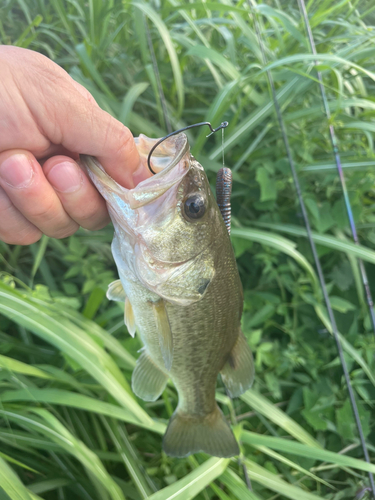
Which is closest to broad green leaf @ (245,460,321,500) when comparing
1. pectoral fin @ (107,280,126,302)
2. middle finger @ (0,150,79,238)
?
pectoral fin @ (107,280,126,302)

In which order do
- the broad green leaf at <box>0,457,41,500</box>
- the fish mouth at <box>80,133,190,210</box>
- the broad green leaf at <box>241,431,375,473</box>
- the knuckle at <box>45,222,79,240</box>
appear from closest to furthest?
the fish mouth at <box>80,133,190,210</box> → the broad green leaf at <box>0,457,41,500</box> → the knuckle at <box>45,222,79,240</box> → the broad green leaf at <box>241,431,375,473</box>

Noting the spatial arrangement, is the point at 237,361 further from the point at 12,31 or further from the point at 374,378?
the point at 12,31

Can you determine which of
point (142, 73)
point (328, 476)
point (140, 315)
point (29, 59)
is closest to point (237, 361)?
point (140, 315)

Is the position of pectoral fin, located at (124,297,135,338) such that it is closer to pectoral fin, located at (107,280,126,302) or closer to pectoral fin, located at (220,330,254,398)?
pectoral fin, located at (107,280,126,302)

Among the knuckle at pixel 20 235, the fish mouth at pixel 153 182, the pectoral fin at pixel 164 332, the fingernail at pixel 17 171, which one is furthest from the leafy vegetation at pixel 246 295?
the fish mouth at pixel 153 182

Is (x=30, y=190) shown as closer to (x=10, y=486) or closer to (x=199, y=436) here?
Result: (x=10, y=486)

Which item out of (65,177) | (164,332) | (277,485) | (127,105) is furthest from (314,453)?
(127,105)

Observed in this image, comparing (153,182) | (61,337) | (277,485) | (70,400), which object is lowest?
(277,485)
